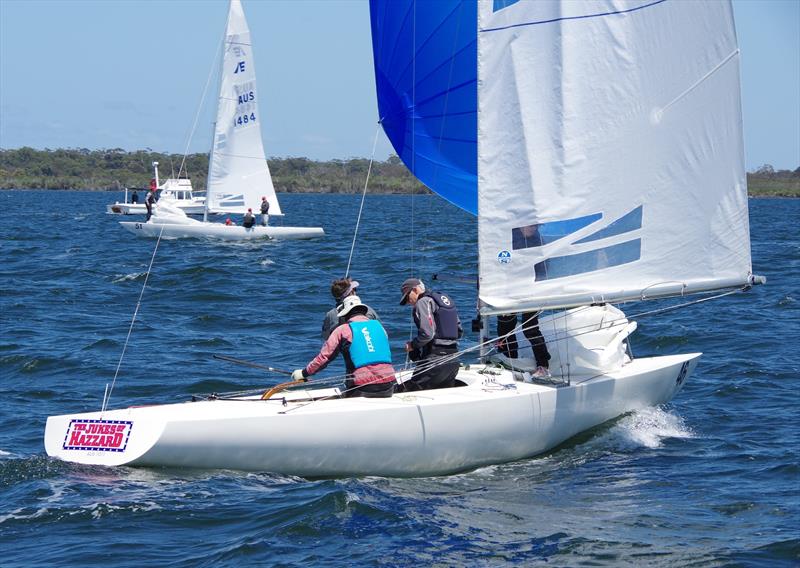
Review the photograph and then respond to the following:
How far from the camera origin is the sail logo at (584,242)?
7996 mm

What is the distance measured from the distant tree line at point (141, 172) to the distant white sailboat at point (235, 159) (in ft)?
214

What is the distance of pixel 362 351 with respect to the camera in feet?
25.1

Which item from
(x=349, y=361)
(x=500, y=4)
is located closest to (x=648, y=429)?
(x=349, y=361)

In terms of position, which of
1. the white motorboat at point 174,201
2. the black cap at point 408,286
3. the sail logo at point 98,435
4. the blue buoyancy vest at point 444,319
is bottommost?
the sail logo at point 98,435

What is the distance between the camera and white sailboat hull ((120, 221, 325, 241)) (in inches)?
1152

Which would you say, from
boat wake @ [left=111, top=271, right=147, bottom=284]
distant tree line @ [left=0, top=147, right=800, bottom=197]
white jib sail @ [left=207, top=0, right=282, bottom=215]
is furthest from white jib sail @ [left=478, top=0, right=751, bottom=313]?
distant tree line @ [left=0, top=147, right=800, bottom=197]

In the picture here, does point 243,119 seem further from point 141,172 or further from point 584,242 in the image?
point 141,172

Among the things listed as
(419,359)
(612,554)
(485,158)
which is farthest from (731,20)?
(612,554)

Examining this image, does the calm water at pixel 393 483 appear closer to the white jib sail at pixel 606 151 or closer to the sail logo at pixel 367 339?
the sail logo at pixel 367 339

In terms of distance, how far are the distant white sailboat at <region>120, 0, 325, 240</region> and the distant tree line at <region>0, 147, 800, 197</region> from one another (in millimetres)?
64158

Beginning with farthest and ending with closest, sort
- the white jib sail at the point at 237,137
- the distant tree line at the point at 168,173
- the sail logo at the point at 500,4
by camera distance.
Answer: the distant tree line at the point at 168,173 → the white jib sail at the point at 237,137 → the sail logo at the point at 500,4

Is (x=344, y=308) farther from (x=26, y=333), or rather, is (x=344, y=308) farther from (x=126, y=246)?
(x=126, y=246)

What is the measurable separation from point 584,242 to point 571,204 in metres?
0.29

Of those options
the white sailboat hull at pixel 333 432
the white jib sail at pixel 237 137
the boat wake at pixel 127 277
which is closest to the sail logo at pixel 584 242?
the white sailboat hull at pixel 333 432
